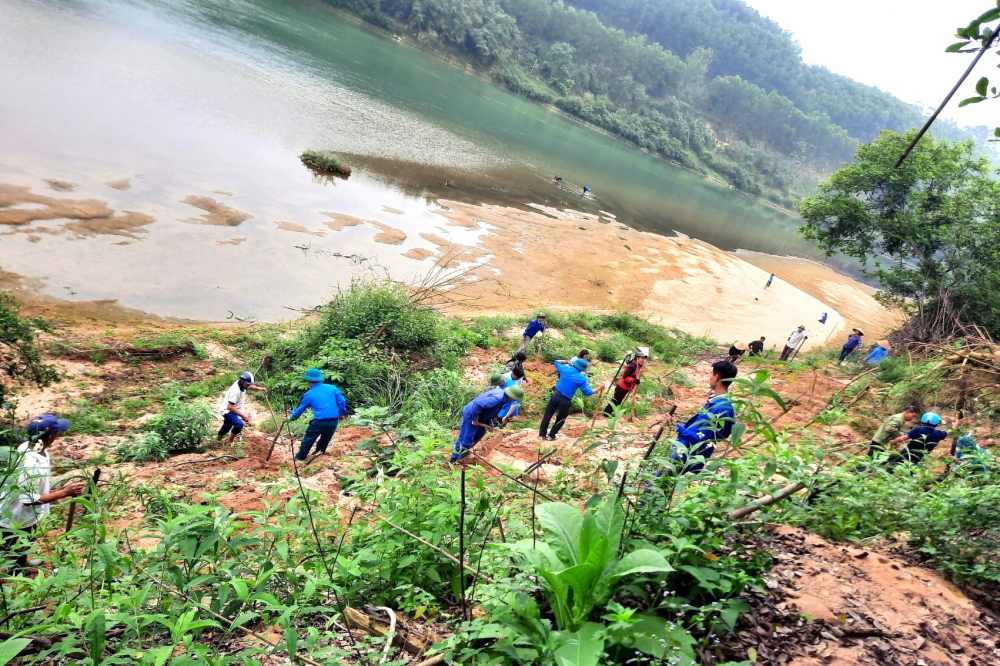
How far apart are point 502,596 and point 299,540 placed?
6.04ft

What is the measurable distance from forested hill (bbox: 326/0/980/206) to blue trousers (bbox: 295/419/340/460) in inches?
2760

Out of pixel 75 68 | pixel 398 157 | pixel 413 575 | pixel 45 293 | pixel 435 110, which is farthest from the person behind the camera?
pixel 435 110

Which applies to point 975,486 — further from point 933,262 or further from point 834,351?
point 834,351

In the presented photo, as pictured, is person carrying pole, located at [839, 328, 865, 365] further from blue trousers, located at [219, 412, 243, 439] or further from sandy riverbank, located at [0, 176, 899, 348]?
blue trousers, located at [219, 412, 243, 439]

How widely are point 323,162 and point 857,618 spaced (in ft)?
79.7

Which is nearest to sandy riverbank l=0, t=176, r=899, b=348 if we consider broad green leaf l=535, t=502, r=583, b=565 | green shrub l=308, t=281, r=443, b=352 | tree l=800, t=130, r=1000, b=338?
green shrub l=308, t=281, r=443, b=352

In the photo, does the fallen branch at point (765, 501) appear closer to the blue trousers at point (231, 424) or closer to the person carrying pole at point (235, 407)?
the person carrying pole at point (235, 407)

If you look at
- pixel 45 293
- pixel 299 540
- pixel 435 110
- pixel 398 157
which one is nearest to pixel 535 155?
pixel 435 110

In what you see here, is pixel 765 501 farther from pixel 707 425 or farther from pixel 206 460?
pixel 206 460

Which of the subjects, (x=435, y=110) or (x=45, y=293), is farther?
Answer: (x=435, y=110)

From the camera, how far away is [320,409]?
6414mm

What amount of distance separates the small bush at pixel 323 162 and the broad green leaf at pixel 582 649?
78.3ft

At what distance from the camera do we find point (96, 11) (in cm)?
3203

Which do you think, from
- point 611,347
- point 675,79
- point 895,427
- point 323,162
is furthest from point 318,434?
point 675,79
